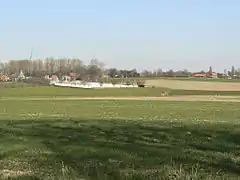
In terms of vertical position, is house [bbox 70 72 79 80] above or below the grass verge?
above

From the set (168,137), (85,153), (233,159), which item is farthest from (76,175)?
(168,137)

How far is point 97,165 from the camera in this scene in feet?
30.9

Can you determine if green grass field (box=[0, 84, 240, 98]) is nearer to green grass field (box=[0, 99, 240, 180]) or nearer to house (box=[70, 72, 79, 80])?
green grass field (box=[0, 99, 240, 180])

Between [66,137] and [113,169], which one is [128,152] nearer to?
[113,169]

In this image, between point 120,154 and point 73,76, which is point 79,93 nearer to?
point 120,154

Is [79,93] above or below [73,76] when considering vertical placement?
below

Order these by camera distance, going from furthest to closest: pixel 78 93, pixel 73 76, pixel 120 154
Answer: pixel 73 76, pixel 78 93, pixel 120 154

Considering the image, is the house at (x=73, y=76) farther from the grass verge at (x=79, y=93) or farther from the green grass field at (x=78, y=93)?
the grass verge at (x=79, y=93)

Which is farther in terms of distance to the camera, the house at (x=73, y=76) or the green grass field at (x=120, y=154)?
the house at (x=73, y=76)

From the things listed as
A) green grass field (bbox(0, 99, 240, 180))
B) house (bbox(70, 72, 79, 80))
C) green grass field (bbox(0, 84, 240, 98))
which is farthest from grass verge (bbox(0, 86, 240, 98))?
house (bbox(70, 72, 79, 80))

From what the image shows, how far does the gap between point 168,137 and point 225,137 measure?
7.04 feet

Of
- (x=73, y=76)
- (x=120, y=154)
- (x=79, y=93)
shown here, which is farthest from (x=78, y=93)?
(x=73, y=76)

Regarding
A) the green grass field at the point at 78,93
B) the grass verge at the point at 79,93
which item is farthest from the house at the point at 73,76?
the grass verge at the point at 79,93

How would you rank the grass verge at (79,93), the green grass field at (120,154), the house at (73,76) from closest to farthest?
the green grass field at (120,154), the grass verge at (79,93), the house at (73,76)
